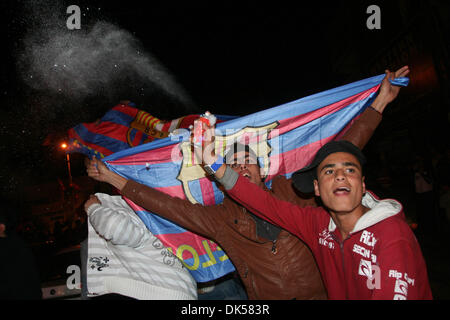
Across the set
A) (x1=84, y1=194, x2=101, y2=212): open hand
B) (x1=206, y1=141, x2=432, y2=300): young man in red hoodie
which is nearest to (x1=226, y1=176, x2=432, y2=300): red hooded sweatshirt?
(x1=206, y1=141, x2=432, y2=300): young man in red hoodie

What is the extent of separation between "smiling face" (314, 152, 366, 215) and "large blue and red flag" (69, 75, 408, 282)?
3.41 ft

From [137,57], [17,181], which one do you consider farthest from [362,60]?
[17,181]

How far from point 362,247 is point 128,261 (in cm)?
222

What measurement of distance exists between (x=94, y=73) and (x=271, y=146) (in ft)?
16.3

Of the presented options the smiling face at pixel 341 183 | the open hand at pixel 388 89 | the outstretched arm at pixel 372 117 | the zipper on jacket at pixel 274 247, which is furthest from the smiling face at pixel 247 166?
the open hand at pixel 388 89

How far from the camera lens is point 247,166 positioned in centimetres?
256

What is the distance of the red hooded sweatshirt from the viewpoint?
137cm

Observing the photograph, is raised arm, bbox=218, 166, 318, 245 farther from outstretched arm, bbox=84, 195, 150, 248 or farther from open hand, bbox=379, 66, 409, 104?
open hand, bbox=379, 66, 409, 104

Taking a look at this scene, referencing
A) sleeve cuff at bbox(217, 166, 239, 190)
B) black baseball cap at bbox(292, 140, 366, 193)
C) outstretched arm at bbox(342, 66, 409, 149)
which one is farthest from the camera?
outstretched arm at bbox(342, 66, 409, 149)

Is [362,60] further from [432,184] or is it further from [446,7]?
[432,184]

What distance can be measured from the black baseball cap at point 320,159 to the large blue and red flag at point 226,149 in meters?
0.81

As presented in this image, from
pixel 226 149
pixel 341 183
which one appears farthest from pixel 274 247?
pixel 226 149

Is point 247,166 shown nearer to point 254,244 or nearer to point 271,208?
point 271,208

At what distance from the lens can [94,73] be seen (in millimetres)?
5840
